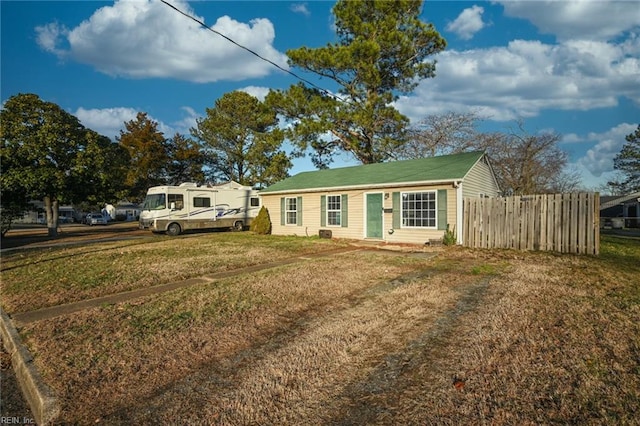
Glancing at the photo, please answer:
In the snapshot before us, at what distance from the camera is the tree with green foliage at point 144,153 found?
37969mm

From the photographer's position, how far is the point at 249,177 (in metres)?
37.0

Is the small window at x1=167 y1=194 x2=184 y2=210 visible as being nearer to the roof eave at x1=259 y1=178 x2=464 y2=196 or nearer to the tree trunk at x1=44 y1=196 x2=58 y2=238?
the roof eave at x1=259 y1=178 x2=464 y2=196

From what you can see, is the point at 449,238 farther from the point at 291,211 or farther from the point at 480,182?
A: the point at 291,211

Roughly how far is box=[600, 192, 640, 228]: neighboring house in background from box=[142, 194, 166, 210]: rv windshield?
3468cm

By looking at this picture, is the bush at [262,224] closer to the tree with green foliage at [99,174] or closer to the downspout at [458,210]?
the tree with green foliage at [99,174]

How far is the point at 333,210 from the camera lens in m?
16.0

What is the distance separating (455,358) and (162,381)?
110 inches

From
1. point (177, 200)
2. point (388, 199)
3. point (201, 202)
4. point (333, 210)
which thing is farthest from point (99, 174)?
point (388, 199)

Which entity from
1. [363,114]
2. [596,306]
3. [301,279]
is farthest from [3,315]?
[363,114]

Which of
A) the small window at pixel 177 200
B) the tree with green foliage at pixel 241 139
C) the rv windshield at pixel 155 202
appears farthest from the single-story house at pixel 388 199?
the tree with green foliage at pixel 241 139

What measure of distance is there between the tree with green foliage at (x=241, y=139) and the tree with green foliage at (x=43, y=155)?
56.4 feet

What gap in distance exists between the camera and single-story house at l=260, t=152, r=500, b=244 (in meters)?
12.8

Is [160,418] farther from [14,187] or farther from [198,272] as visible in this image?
[14,187]

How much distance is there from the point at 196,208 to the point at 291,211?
624cm
